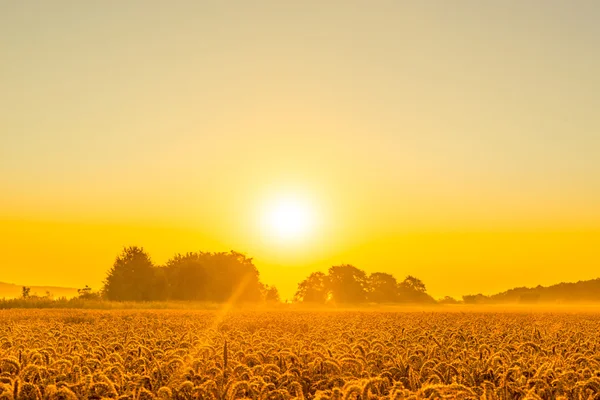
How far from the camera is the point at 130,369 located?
37.0ft

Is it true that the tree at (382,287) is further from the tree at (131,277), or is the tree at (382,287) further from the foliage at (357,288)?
the tree at (131,277)

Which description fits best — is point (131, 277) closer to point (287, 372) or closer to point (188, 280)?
point (188, 280)

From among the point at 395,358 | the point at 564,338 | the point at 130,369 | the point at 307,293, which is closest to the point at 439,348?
the point at 395,358

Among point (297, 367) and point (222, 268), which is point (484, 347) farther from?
point (222, 268)

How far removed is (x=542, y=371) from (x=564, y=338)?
818 centimetres

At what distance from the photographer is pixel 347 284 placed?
11612cm

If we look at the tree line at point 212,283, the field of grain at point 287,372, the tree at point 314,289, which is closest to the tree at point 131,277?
the tree line at point 212,283

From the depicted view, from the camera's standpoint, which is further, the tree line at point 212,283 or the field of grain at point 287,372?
the tree line at point 212,283

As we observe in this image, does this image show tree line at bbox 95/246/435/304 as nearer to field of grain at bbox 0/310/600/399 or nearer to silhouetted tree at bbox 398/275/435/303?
silhouetted tree at bbox 398/275/435/303

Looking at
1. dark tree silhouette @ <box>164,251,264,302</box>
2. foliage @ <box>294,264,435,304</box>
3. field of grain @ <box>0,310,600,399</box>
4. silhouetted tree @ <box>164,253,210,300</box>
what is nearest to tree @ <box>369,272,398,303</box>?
foliage @ <box>294,264,435,304</box>

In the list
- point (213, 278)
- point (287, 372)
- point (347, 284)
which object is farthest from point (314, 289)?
point (287, 372)

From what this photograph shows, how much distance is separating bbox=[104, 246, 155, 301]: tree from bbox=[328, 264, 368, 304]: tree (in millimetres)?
39454

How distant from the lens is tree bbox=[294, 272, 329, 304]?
370 ft

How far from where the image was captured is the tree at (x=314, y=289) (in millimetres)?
112894
